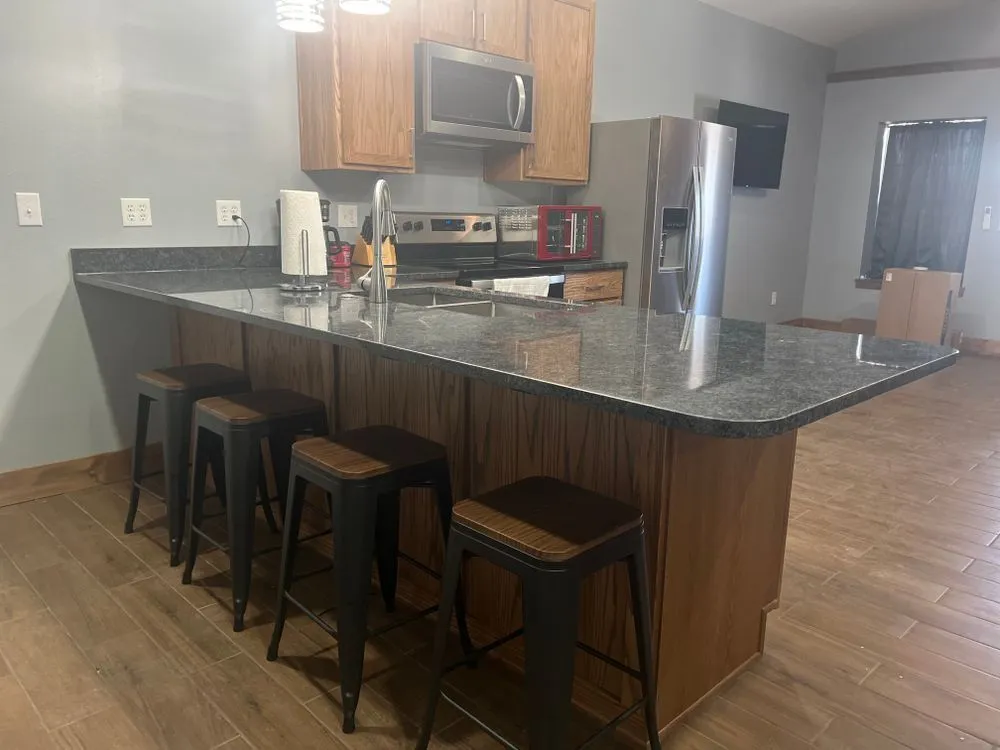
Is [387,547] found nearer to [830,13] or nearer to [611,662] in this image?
[611,662]

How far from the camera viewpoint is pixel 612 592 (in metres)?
1.63

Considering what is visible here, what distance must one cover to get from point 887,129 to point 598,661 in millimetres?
6727

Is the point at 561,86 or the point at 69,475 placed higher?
the point at 561,86

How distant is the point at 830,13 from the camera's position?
19.8 feet

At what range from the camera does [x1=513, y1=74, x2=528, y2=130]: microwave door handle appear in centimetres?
390

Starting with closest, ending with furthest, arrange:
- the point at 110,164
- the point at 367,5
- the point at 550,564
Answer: the point at 550,564
the point at 367,5
the point at 110,164

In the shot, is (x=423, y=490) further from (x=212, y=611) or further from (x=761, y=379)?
(x=761, y=379)

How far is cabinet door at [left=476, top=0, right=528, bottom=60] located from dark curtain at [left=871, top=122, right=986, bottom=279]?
14.7 ft

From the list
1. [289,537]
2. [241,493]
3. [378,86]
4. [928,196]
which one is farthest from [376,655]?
[928,196]

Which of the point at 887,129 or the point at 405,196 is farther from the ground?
the point at 887,129

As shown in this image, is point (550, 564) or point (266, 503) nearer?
point (550, 564)

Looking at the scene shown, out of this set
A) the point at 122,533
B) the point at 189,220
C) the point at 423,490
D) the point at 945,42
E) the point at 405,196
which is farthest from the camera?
the point at 945,42

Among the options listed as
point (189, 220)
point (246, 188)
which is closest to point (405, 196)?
point (246, 188)

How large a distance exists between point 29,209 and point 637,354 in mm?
2488
